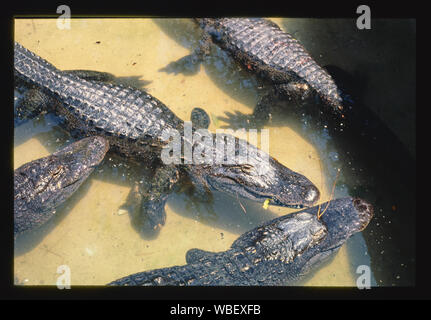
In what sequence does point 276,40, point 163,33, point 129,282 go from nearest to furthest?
point 129,282, point 276,40, point 163,33

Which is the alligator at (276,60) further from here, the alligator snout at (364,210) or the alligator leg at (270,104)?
the alligator snout at (364,210)

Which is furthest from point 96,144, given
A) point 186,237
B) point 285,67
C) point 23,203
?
point 285,67

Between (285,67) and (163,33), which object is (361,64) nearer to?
(285,67)

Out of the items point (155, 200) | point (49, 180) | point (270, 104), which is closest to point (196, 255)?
point (155, 200)

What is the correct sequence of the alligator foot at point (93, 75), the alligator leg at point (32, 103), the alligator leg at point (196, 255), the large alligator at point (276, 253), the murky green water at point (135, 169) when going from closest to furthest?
the large alligator at point (276, 253) < the alligator leg at point (196, 255) < the murky green water at point (135, 169) < the alligator leg at point (32, 103) < the alligator foot at point (93, 75)

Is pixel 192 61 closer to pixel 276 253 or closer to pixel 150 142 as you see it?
pixel 150 142

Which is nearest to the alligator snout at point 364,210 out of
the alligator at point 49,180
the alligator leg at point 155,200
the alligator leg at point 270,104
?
the alligator leg at point 270,104

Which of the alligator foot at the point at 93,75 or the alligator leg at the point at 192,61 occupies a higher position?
the alligator leg at the point at 192,61
